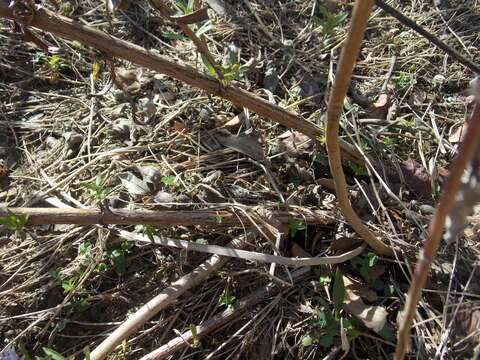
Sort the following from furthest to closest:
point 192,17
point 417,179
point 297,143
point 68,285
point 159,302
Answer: point 297,143 → point 417,179 → point 68,285 → point 159,302 → point 192,17

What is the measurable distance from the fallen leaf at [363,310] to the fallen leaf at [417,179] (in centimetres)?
52

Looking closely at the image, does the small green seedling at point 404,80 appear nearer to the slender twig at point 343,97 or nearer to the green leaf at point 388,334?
the slender twig at point 343,97

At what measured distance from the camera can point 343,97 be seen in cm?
115

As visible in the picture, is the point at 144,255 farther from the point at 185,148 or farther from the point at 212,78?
the point at 212,78

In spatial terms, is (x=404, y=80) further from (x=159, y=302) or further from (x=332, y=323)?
(x=159, y=302)

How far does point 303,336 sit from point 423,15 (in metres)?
1.96

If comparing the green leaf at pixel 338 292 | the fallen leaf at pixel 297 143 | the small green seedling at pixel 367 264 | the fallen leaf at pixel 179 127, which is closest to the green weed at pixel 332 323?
the green leaf at pixel 338 292

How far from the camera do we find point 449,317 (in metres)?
1.59

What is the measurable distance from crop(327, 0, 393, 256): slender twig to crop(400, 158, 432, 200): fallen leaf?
1.08ft

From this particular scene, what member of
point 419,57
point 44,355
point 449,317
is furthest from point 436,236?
point 419,57

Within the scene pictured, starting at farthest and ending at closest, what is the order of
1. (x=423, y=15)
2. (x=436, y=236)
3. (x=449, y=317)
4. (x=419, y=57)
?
1. (x=423, y=15)
2. (x=419, y=57)
3. (x=449, y=317)
4. (x=436, y=236)

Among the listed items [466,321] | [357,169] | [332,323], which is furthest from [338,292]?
[357,169]

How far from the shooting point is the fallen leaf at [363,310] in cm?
160

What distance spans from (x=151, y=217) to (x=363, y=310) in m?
0.89
